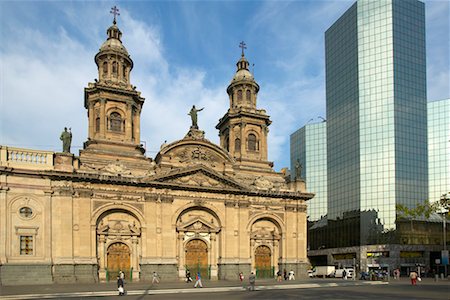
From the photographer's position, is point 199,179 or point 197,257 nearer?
point 197,257

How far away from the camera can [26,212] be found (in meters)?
39.7

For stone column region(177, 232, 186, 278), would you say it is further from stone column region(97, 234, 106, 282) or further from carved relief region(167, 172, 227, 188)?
stone column region(97, 234, 106, 282)

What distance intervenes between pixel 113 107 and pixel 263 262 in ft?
86.0

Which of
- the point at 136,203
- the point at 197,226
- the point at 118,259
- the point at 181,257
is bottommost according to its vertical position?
the point at 181,257

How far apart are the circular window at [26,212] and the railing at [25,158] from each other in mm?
4063

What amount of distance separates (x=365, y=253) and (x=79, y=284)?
57258 millimetres

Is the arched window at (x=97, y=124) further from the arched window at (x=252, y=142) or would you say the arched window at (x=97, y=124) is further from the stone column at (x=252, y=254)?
the stone column at (x=252, y=254)

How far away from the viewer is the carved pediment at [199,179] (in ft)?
151

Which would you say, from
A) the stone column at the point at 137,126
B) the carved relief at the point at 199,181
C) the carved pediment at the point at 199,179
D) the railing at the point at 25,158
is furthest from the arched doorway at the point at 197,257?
the railing at the point at 25,158

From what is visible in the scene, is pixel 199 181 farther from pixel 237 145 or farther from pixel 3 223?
pixel 3 223

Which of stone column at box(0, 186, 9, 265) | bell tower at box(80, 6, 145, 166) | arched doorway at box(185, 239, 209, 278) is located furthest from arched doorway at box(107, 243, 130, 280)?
bell tower at box(80, 6, 145, 166)

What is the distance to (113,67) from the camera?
51.4 meters

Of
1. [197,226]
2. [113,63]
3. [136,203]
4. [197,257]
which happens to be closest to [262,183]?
[197,226]

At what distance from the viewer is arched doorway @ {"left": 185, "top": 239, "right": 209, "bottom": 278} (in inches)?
1828
